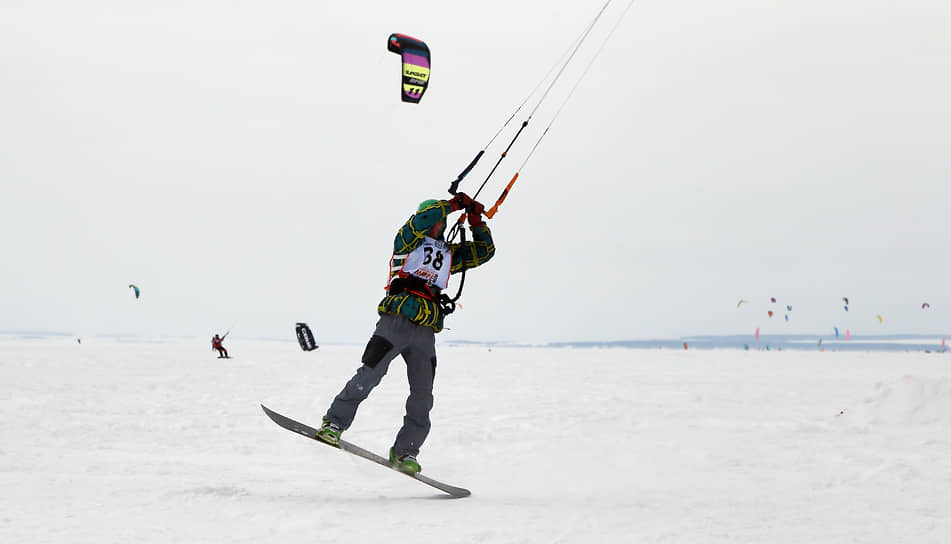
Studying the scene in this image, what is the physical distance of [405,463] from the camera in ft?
18.6

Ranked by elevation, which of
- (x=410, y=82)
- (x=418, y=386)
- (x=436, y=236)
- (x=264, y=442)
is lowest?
(x=264, y=442)

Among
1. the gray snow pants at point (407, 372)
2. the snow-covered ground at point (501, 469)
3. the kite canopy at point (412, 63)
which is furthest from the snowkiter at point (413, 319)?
the kite canopy at point (412, 63)

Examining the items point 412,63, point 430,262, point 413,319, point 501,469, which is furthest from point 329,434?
point 412,63

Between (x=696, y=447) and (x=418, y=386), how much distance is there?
12.3 feet

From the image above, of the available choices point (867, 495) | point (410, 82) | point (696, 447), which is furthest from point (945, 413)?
point (410, 82)

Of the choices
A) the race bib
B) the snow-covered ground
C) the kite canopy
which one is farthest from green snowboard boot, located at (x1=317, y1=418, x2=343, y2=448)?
the kite canopy

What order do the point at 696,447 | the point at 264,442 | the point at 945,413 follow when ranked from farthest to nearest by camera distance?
1. the point at 945,413
2. the point at 264,442
3. the point at 696,447

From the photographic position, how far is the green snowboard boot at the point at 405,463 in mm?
5668

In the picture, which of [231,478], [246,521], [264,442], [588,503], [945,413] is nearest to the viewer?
[246,521]

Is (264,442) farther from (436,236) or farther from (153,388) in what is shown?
(153,388)

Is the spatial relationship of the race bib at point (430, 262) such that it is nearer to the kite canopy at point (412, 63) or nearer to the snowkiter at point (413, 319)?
the snowkiter at point (413, 319)

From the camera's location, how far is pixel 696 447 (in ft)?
25.4

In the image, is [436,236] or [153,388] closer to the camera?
[436,236]

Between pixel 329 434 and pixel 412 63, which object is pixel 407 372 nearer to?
pixel 329 434
